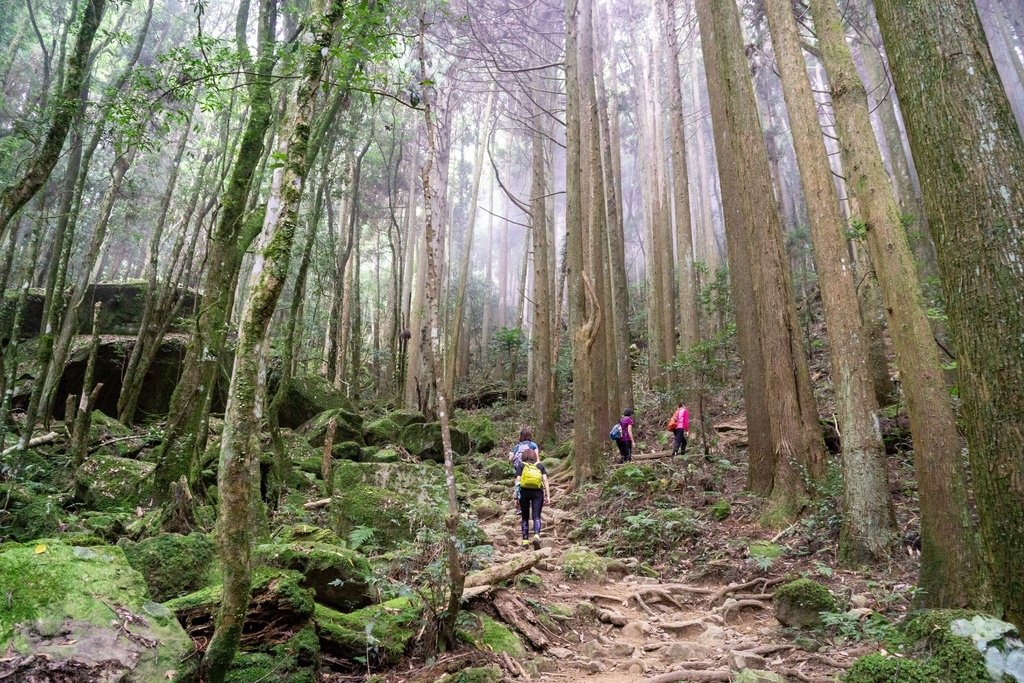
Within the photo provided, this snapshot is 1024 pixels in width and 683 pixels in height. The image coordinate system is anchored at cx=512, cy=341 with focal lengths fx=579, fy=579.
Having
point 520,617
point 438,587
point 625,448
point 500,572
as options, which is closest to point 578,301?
point 625,448

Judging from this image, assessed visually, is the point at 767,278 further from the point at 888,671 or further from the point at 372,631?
the point at 372,631

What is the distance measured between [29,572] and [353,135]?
41.4 feet

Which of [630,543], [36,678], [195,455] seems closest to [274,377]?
[195,455]

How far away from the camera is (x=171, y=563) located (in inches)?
165

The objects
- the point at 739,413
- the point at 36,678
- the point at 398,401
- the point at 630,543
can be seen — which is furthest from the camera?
the point at 398,401

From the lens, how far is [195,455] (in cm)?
686

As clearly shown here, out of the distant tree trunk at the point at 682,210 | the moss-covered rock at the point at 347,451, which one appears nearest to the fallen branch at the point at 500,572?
the moss-covered rock at the point at 347,451

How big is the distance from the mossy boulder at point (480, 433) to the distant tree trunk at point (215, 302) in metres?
8.51

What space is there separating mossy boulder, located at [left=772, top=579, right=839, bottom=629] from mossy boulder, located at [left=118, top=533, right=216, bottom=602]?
4.46 m

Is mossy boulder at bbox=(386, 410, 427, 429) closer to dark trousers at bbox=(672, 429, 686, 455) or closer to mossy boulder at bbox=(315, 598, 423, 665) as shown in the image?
dark trousers at bbox=(672, 429, 686, 455)

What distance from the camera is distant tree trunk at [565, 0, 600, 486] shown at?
9.88 meters

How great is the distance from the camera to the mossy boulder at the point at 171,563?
405cm

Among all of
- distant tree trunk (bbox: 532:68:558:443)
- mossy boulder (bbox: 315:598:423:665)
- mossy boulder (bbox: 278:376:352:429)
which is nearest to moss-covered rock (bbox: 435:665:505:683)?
mossy boulder (bbox: 315:598:423:665)

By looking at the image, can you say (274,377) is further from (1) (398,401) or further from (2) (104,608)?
(2) (104,608)
